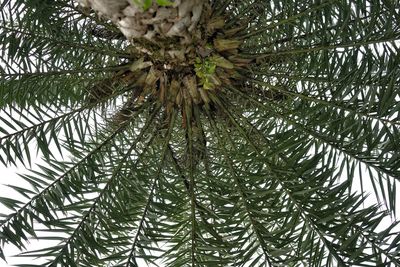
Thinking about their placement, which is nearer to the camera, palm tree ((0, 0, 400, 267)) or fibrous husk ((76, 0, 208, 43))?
fibrous husk ((76, 0, 208, 43))

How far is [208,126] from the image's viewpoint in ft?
14.0

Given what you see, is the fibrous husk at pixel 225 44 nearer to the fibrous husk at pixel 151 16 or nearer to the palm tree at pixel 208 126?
the palm tree at pixel 208 126

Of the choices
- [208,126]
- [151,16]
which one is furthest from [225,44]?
[151,16]

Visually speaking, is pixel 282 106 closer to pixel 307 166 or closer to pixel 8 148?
pixel 307 166

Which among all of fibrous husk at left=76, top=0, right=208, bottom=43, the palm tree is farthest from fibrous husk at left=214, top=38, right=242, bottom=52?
fibrous husk at left=76, top=0, right=208, bottom=43

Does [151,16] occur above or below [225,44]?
below


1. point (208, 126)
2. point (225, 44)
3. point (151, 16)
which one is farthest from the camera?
point (208, 126)

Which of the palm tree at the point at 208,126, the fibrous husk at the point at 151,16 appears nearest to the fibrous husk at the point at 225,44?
the palm tree at the point at 208,126

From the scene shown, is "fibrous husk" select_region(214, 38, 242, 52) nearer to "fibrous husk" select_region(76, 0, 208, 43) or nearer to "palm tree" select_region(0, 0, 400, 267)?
"palm tree" select_region(0, 0, 400, 267)

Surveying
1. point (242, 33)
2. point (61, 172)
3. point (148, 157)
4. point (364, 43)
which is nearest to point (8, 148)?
point (61, 172)

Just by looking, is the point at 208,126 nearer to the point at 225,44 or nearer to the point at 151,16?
the point at 225,44

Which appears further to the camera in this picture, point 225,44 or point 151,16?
point 225,44

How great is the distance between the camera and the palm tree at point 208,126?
3.38 metres

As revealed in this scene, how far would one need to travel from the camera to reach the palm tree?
338 centimetres
